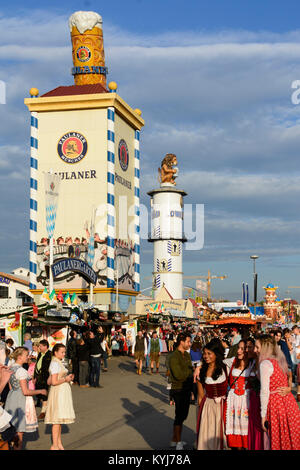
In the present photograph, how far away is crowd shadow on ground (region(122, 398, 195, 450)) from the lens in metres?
10.9

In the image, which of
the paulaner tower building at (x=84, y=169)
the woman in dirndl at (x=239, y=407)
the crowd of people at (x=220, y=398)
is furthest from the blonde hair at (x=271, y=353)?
the paulaner tower building at (x=84, y=169)

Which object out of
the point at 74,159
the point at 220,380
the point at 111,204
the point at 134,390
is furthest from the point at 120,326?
the point at 220,380

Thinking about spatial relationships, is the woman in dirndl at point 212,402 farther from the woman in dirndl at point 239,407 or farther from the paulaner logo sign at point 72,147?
the paulaner logo sign at point 72,147

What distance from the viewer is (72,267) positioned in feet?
131

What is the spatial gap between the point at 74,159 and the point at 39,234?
6.87 meters

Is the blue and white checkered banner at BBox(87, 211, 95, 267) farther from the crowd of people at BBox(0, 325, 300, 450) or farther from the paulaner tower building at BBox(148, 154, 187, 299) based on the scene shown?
the crowd of people at BBox(0, 325, 300, 450)

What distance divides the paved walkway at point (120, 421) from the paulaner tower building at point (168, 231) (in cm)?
6856

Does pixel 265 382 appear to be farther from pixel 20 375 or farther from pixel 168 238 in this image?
pixel 168 238

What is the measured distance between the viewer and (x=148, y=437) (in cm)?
1136

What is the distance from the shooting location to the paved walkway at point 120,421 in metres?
10.8

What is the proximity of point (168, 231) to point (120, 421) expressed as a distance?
7883 cm

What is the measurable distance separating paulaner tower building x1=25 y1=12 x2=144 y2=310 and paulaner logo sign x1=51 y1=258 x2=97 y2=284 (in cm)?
1268

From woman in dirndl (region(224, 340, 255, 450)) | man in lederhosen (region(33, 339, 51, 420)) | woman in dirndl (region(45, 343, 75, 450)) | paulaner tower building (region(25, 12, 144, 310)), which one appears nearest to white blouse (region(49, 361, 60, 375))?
woman in dirndl (region(45, 343, 75, 450))
